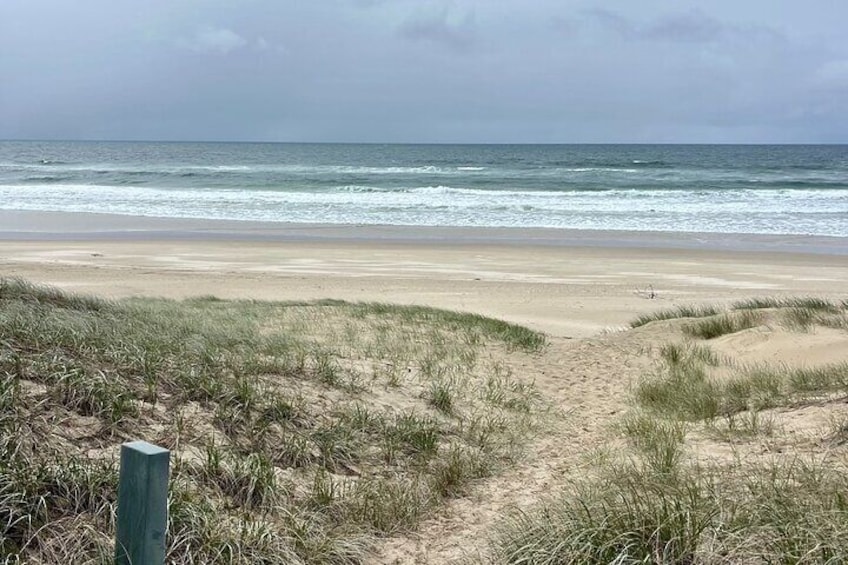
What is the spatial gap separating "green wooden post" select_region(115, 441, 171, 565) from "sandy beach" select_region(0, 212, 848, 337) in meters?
9.66

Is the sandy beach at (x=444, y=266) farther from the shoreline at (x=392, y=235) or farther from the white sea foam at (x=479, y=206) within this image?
the white sea foam at (x=479, y=206)

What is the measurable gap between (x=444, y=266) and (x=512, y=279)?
2.47 m

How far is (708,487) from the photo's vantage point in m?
3.88

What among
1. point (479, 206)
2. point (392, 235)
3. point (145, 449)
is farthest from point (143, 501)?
point (479, 206)

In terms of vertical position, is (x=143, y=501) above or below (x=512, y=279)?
above

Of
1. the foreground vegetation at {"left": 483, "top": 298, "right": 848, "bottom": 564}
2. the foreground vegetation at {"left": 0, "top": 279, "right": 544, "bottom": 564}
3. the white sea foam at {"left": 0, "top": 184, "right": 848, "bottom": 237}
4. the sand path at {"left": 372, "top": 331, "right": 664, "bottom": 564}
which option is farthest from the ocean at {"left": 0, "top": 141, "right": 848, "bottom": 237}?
the foreground vegetation at {"left": 0, "top": 279, "right": 544, "bottom": 564}

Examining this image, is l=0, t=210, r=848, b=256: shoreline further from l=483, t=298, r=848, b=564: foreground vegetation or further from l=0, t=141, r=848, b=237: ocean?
l=483, t=298, r=848, b=564: foreground vegetation

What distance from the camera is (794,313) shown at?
33.9 ft

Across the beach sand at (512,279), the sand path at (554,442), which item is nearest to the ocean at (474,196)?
the beach sand at (512,279)

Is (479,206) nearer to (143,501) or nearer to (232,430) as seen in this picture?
(232,430)

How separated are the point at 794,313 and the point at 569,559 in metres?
8.34

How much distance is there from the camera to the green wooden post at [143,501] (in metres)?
2.38

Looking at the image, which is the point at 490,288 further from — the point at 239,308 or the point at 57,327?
the point at 57,327

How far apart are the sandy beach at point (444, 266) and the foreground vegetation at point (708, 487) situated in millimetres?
5172
